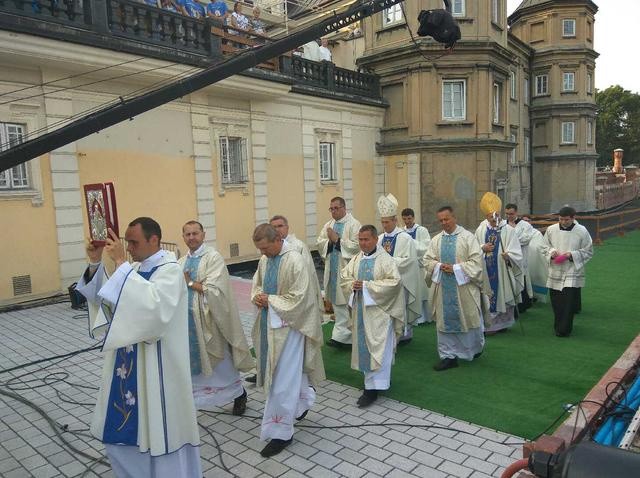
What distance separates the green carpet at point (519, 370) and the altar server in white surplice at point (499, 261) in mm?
312

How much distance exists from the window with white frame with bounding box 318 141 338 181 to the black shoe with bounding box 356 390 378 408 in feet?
40.6

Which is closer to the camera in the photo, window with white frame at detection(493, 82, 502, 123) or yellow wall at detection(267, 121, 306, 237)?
yellow wall at detection(267, 121, 306, 237)

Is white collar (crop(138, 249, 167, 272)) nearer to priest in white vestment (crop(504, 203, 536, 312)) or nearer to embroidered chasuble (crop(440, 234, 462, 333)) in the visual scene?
embroidered chasuble (crop(440, 234, 462, 333))

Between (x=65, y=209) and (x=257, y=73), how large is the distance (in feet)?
19.2

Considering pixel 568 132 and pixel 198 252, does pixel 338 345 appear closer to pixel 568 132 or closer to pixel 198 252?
pixel 198 252

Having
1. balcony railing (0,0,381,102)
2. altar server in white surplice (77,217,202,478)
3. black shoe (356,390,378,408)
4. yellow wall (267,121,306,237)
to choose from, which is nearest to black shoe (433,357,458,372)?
black shoe (356,390,378,408)

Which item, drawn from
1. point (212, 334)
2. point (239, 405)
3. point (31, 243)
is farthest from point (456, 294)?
point (31, 243)

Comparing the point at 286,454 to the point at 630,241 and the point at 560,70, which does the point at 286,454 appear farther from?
the point at 560,70

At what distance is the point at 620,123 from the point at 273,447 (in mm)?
60261

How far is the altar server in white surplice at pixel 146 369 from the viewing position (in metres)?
3.34

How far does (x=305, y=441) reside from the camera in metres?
4.85

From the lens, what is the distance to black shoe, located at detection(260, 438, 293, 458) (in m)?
4.57

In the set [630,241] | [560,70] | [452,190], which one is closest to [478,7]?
[452,190]

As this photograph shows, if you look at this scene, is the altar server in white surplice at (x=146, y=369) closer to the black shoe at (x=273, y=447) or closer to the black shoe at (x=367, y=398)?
the black shoe at (x=273, y=447)
